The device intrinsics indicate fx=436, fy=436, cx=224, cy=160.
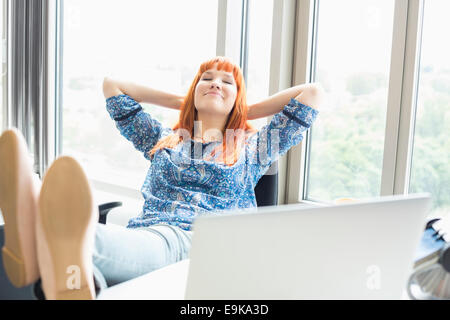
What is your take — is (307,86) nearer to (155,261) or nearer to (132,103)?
(132,103)

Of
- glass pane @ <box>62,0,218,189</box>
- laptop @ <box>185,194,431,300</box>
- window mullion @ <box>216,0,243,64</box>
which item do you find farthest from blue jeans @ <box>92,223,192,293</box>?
glass pane @ <box>62,0,218,189</box>

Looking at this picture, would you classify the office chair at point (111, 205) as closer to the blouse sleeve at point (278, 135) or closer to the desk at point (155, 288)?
the blouse sleeve at point (278, 135)

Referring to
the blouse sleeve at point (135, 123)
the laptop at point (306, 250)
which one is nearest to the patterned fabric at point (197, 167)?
the blouse sleeve at point (135, 123)

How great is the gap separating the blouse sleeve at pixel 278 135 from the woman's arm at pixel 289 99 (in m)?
0.03

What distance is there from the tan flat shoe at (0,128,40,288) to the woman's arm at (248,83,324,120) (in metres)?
1.01

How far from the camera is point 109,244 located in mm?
965

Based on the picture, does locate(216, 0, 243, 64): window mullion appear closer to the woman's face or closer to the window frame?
the woman's face

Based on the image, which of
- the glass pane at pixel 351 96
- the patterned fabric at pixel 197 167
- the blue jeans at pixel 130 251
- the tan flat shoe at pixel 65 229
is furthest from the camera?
the glass pane at pixel 351 96

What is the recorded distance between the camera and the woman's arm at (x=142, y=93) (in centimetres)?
167

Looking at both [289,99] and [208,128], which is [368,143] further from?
[208,128]

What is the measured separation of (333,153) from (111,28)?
165 cm

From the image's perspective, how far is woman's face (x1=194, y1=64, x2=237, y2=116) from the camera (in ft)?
5.01

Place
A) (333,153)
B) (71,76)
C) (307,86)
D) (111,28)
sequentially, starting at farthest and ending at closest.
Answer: (71,76) < (111,28) < (333,153) < (307,86)
